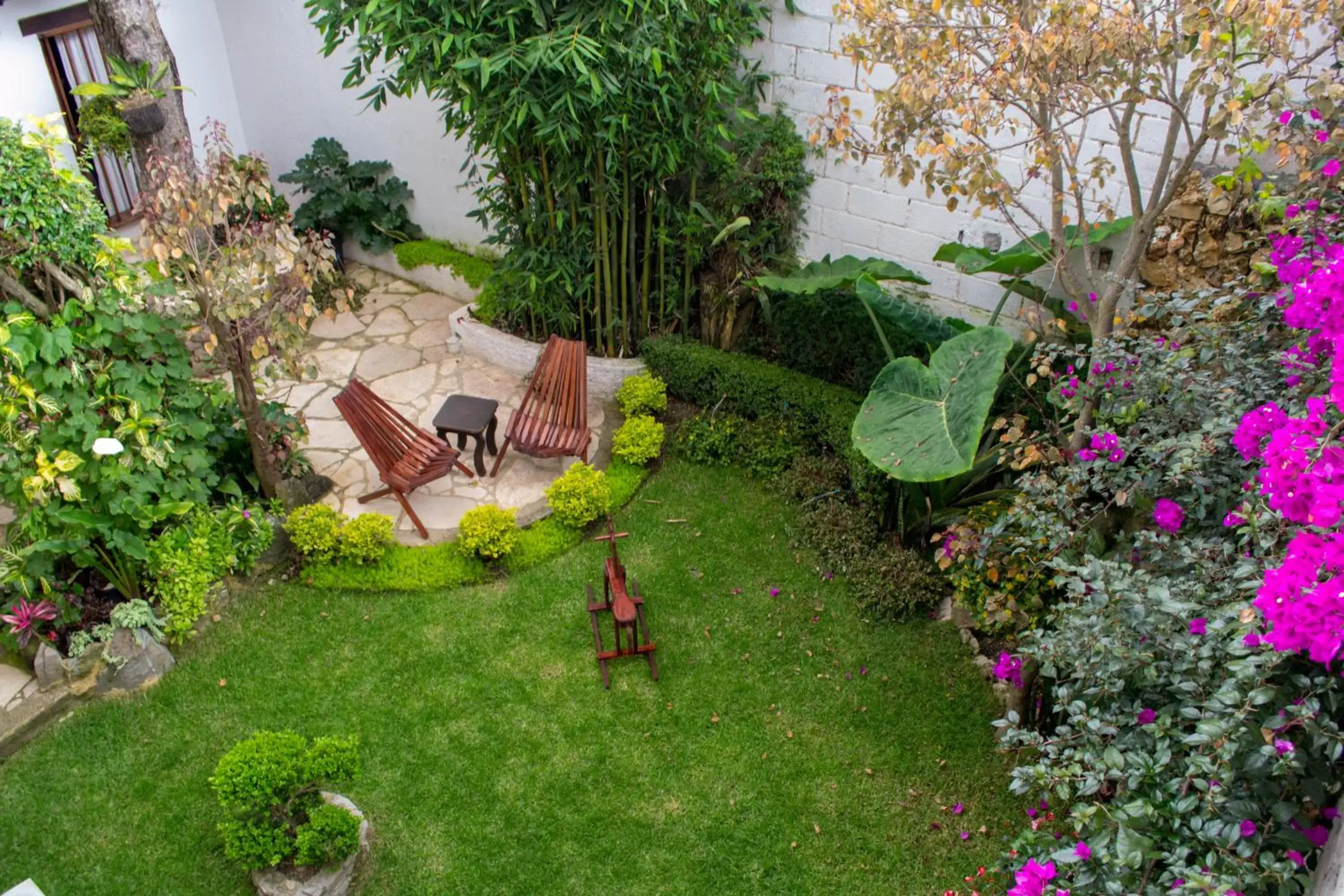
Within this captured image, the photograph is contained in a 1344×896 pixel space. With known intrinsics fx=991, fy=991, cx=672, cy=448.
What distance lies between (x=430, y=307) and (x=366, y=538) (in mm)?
2972

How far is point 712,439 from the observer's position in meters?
6.12

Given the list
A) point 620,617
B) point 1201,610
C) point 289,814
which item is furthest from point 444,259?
point 1201,610

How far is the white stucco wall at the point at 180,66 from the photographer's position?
649 centimetres

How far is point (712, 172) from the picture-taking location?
634cm

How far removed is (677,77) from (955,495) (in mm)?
2778

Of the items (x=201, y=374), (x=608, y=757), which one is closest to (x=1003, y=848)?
(x=608, y=757)

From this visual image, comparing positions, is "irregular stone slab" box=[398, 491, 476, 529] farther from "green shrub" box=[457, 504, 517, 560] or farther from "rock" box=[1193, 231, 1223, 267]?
"rock" box=[1193, 231, 1223, 267]

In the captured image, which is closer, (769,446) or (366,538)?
Answer: (366,538)

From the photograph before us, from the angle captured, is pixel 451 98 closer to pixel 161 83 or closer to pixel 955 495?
pixel 161 83

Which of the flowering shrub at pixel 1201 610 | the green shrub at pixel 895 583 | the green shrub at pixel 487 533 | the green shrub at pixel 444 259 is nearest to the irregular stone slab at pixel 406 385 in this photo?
the green shrub at pixel 444 259

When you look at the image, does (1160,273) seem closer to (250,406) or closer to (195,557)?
(250,406)

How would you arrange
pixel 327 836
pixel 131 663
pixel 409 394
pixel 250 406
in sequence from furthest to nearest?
pixel 409 394
pixel 250 406
pixel 131 663
pixel 327 836

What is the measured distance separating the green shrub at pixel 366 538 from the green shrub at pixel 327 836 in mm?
1733

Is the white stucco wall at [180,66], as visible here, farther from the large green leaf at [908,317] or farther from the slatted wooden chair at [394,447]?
the large green leaf at [908,317]
